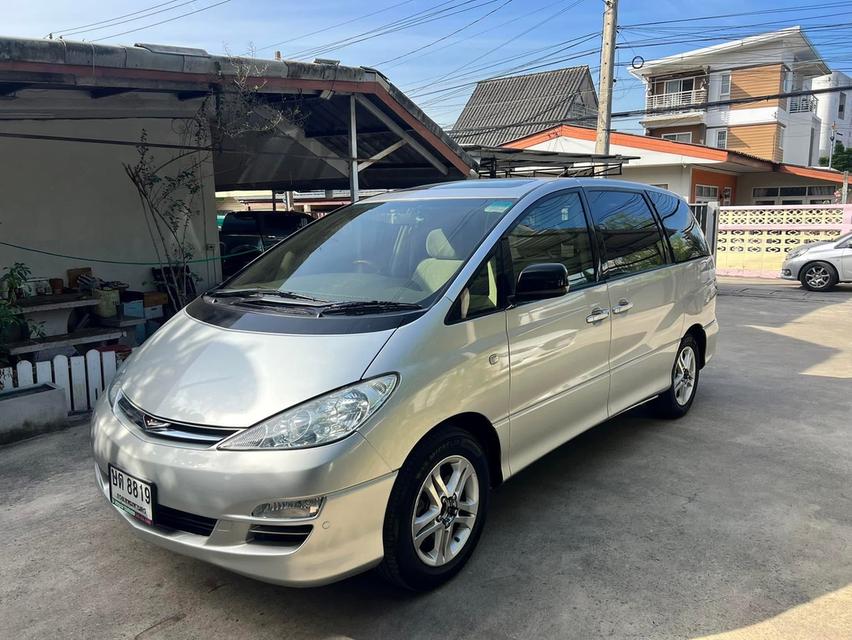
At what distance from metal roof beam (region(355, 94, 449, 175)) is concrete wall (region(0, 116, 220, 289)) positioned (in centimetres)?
238

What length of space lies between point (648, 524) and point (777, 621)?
0.84m

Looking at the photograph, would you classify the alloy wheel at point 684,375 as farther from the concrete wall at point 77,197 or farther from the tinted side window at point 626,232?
the concrete wall at point 77,197

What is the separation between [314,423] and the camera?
2408mm

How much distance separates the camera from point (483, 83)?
33.7m

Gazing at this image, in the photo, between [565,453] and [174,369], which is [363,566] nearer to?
[174,369]

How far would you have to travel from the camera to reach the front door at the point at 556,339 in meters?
3.21

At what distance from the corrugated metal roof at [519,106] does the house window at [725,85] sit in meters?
6.30

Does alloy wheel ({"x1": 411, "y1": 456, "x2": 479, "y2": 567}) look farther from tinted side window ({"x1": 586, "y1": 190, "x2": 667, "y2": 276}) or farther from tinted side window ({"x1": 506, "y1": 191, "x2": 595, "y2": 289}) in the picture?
tinted side window ({"x1": 586, "y1": 190, "x2": 667, "y2": 276})

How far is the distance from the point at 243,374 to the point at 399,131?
6.01 m

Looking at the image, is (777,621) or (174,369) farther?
(174,369)

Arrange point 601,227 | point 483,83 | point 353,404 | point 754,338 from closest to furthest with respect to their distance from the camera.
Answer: point 353,404
point 601,227
point 754,338
point 483,83

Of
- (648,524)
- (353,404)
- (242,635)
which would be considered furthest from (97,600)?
(648,524)

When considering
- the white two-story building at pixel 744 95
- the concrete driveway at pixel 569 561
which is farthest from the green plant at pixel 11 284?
the white two-story building at pixel 744 95

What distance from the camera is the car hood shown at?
2482mm
